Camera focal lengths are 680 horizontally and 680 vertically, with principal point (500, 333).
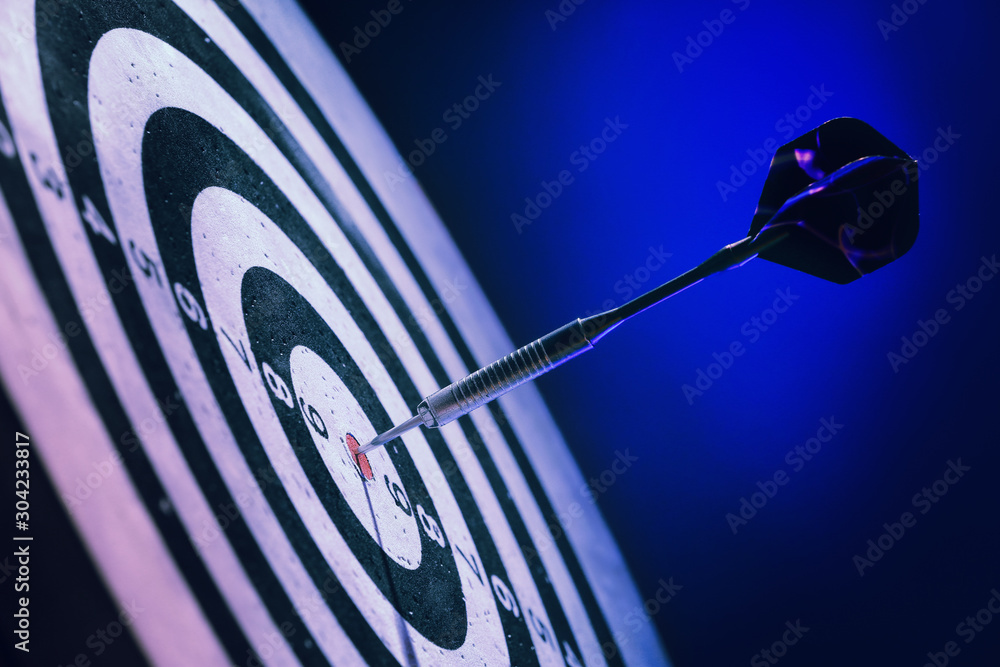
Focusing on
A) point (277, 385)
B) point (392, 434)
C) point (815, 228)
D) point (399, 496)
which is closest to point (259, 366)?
point (277, 385)

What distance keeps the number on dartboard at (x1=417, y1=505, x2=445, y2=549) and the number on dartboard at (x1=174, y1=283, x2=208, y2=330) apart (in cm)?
53

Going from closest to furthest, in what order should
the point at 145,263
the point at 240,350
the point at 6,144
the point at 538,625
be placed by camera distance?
the point at 6,144 → the point at 145,263 → the point at 240,350 → the point at 538,625

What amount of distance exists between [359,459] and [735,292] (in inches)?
34.0

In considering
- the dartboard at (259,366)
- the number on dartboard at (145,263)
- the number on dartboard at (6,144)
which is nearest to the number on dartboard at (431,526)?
the dartboard at (259,366)

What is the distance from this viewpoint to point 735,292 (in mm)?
1448

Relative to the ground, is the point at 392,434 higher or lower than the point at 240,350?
lower

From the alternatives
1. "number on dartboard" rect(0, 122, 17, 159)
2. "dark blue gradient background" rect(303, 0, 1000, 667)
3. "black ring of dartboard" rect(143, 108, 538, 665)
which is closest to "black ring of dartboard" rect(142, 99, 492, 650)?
"black ring of dartboard" rect(143, 108, 538, 665)

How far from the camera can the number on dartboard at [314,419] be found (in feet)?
3.19

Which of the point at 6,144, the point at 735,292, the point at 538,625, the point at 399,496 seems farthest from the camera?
the point at 735,292

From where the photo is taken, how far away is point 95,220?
2.34ft

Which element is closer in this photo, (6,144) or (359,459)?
(6,144)

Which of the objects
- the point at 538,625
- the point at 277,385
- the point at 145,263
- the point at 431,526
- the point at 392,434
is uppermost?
the point at 145,263

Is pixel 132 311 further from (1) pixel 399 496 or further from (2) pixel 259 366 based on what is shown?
(1) pixel 399 496

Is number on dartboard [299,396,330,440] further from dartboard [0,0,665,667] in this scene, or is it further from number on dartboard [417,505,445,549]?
number on dartboard [417,505,445,549]
